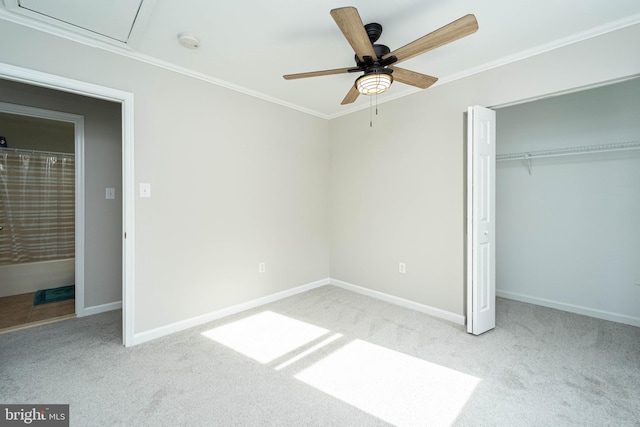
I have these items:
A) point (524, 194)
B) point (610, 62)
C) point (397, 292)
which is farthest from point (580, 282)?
point (610, 62)

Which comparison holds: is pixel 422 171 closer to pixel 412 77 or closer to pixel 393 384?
pixel 412 77

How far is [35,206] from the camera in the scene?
3.81m

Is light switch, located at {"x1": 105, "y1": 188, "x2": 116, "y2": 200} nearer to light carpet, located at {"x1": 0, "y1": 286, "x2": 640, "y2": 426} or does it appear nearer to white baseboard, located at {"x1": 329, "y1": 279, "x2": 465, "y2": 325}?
light carpet, located at {"x1": 0, "y1": 286, "x2": 640, "y2": 426}

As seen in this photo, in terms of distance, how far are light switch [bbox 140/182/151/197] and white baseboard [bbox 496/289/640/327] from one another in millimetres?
4138

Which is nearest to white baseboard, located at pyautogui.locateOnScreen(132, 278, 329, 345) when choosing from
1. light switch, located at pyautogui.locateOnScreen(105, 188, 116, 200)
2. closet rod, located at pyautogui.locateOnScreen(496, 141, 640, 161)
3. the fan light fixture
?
light switch, located at pyautogui.locateOnScreen(105, 188, 116, 200)

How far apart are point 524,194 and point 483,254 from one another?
54.6 inches

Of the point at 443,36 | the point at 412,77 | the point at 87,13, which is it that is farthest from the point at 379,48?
the point at 87,13

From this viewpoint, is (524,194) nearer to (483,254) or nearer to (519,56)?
(483,254)

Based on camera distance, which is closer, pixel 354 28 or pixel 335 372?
pixel 354 28

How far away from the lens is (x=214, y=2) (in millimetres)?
1756

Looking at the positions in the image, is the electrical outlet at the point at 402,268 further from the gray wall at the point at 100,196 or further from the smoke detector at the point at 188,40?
the gray wall at the point at 100,196

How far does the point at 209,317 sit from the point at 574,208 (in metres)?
4.07

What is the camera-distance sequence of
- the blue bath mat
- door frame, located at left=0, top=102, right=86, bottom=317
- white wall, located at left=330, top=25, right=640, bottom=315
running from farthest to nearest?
the blue bath mat, door frame, located at left=0, top=102, right=86, bottom=317, white wall, located at left=330, top=25, right=640, bottom=315

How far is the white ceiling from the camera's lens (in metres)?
1.78
